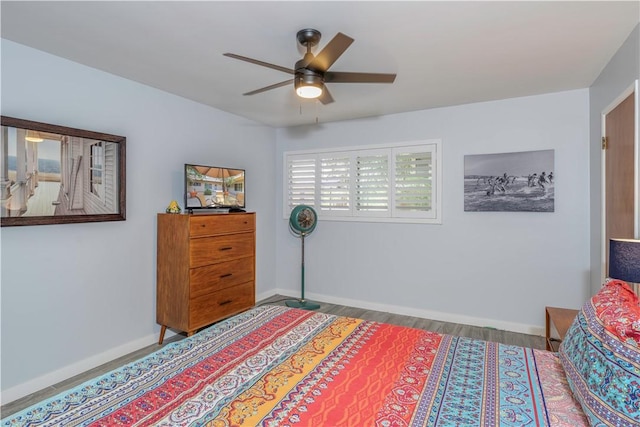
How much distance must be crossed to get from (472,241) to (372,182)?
137 cm

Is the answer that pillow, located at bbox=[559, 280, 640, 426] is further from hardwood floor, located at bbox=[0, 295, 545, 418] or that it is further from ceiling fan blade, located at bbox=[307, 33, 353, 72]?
hardwood floor, located at bbox=[0, 295, 545, 418]

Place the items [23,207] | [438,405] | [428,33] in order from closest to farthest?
[438,405] < [428,33] < [23,207]

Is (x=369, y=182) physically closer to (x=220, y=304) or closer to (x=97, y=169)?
(x=220, y=304)

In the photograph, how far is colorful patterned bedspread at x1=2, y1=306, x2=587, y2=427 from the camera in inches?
47.7

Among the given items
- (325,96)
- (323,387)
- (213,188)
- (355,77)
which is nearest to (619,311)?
(323,387)

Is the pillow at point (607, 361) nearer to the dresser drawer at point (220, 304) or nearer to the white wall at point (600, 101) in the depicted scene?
the white wall at point (600, 101)

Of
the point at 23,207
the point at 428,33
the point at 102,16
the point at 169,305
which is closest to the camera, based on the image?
the point at 102,16

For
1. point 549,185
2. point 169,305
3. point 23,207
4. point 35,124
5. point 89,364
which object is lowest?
point 89,364

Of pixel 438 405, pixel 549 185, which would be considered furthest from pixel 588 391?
pixel 549 185

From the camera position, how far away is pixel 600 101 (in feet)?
9.29

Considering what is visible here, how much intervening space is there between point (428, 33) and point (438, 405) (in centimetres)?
212

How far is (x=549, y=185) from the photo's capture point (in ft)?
10.9

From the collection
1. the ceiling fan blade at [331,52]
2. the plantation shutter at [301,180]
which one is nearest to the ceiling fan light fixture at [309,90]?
the ceiling fan blade at [331,52]

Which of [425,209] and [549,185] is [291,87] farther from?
[549,185]
